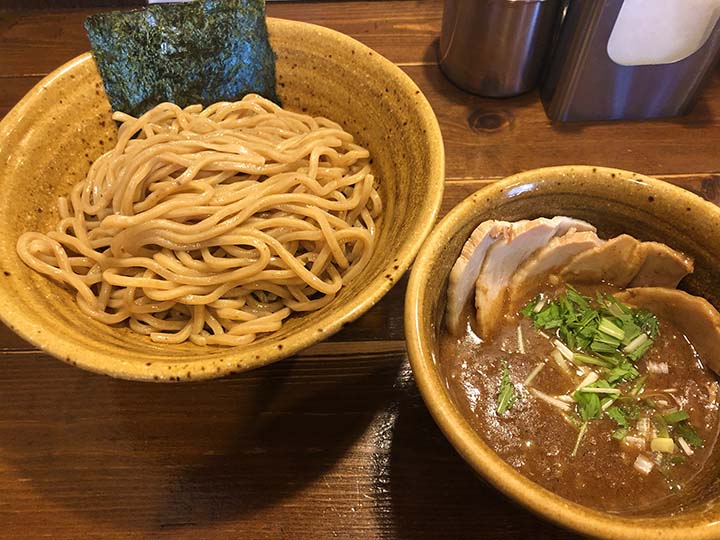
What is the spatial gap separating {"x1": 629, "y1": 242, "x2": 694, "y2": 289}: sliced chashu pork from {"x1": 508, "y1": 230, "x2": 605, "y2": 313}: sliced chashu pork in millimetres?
99

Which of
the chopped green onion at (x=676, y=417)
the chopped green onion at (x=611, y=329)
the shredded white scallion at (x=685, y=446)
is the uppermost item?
the chopped green onion at (x=611, y=329)

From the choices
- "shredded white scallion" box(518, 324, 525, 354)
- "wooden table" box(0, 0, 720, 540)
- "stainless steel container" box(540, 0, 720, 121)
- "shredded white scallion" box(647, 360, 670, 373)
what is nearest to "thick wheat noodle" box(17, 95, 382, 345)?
"wooden table" box(0, 0, 720, 540)

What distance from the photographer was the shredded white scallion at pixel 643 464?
1.07m

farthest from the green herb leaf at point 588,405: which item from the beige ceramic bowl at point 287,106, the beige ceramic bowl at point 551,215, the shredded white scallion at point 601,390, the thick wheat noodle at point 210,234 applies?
the thick wheat noodle at point 210,234

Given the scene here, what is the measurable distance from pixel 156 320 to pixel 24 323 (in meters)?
0.31

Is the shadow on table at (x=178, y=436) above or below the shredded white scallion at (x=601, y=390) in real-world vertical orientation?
below

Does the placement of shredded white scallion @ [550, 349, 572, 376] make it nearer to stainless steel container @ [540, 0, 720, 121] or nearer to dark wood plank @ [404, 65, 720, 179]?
dark wood plank @ [404, 65, 720, 179]

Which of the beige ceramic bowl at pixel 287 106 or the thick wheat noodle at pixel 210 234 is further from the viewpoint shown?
the thick wheat noodle at pixel 210 234

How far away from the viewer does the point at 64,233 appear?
147 cm

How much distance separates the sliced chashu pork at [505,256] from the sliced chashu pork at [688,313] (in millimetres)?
181

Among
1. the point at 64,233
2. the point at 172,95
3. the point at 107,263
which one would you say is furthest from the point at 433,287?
the point at 172,95

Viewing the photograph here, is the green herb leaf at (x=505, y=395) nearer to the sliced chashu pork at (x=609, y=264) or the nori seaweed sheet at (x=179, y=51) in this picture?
the sliced chashu pork at (x=609, y=264)

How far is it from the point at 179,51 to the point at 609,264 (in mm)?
1298

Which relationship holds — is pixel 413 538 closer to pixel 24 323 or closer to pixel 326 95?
pixel 24 323
